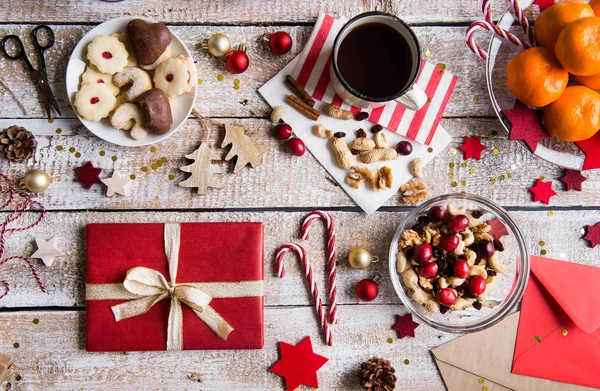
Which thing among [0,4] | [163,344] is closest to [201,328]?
[163,344]

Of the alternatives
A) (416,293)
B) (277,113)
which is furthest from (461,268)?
(277,113)

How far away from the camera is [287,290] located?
4.03 ft

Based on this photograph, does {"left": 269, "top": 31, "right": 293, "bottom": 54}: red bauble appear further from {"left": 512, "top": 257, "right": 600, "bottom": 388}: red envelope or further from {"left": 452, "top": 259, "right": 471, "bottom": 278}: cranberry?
{"left": 512, "top": 257, "right": 600, "bottom": 388}: red envelope

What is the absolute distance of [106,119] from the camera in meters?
→ 1.13

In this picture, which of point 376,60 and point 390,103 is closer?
point 376,60

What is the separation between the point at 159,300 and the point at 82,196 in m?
0.32

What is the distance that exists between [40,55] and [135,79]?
0.26m

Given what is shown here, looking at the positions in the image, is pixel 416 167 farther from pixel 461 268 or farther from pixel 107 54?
pixel 107 54

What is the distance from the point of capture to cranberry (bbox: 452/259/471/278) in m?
1.11

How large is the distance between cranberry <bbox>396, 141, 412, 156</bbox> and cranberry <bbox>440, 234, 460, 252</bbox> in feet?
0.75

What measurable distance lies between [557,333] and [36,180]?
4.34 feet

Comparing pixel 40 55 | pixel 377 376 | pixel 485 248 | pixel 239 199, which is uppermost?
pixel 40 55

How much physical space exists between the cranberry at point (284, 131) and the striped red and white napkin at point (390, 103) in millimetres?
103

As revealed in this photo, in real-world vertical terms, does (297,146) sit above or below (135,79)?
below
